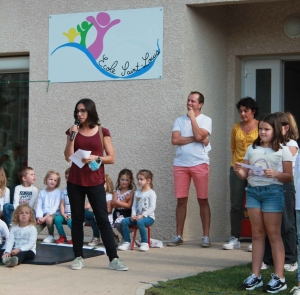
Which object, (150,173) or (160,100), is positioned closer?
(150,173)

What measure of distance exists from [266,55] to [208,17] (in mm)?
1120

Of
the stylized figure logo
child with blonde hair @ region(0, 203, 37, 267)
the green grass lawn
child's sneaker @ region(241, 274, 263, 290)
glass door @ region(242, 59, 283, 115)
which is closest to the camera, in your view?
the green grass lawn

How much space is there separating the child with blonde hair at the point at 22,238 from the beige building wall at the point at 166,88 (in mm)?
2552

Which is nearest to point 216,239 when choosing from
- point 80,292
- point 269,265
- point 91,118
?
point 269,265

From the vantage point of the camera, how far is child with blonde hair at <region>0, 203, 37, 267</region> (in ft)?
25.9

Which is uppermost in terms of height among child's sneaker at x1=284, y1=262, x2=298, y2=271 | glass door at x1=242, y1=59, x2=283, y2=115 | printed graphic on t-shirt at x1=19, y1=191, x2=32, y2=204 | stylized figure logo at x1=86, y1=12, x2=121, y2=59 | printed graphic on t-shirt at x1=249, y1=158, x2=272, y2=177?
stylized figure logo at x1=86, y1=12, x2=121, y2=59

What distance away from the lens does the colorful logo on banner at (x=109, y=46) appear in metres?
10.3

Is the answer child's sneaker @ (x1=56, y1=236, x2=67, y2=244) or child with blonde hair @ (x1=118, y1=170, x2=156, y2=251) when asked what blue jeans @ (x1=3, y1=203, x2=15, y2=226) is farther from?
child with blonde hair @ (x1=118, y1=170, x2=156, y2=251)

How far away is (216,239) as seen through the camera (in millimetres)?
10539

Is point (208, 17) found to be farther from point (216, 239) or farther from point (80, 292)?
point (80, 292)

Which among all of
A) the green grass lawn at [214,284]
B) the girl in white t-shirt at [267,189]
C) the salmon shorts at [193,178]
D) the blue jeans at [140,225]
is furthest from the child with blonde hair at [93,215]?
the girl in white t-shirt at [267,189]

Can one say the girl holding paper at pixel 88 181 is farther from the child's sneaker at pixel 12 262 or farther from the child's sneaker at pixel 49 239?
the child's sneaker at pixel 49 239

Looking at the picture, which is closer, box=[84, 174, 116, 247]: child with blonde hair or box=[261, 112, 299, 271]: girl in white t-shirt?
box=[261, 112, 299, 271]: girl in white t-shirt

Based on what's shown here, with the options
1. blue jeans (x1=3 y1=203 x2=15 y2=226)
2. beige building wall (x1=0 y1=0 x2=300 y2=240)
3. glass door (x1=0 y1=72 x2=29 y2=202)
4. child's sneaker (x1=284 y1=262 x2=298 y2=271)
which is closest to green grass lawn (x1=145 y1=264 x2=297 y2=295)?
child's sneaker (x1=284 y1=262 x2=298 y2=271)
